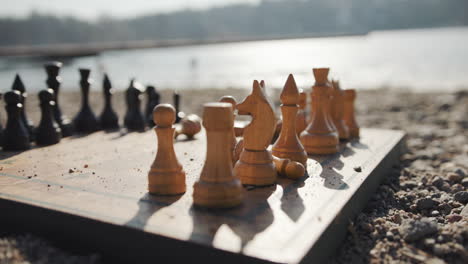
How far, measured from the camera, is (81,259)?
2109 mm

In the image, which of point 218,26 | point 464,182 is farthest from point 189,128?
point 218,26

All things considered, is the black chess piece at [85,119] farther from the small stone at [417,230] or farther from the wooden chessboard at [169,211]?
the small stone at [417,230]

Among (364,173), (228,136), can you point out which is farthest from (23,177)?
(364,173)

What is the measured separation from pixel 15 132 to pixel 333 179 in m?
2.77

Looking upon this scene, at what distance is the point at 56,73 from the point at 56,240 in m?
2.59

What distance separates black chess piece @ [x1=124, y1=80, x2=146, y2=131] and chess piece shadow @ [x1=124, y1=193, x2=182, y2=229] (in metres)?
2.21

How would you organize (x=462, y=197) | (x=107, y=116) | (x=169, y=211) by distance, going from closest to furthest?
(x=169, y=211)
(x=462, y=197)
(x=107, y=116)


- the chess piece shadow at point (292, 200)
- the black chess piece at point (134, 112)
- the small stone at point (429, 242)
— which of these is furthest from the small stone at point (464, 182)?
the black chess piece at point (134, 112)

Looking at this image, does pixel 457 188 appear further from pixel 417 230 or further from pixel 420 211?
pixel 417 230

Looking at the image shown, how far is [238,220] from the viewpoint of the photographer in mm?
2170

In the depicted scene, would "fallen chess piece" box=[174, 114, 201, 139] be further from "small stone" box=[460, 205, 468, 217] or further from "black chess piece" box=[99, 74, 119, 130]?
"small stone" box=[460, 205, 468, 217]

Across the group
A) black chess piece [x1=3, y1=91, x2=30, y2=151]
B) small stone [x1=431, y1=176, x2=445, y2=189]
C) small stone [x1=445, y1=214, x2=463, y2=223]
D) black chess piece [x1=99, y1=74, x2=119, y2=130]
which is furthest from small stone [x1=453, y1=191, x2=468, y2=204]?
black chess piece [x1=3, y1=91, x2=30, y2=151]

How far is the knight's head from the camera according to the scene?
101 inches

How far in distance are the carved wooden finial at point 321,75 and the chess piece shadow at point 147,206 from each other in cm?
165
